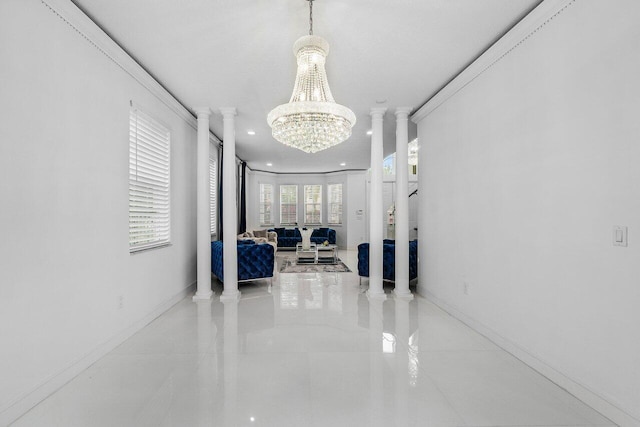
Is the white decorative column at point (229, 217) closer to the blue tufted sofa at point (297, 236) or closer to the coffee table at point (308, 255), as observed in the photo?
the coffee table at point (308, 255)

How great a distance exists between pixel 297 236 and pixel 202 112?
6389 mm

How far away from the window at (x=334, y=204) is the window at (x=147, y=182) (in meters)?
7.09

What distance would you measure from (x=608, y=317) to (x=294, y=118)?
2419mm

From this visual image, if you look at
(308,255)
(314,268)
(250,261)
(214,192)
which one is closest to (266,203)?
(308,255)

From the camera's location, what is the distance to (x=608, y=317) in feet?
5.69

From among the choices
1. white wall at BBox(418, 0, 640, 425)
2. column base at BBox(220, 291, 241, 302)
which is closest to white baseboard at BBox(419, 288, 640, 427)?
white wall at BBox(418, 0, 640, 425)

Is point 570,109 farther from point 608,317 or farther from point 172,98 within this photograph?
point 172,98

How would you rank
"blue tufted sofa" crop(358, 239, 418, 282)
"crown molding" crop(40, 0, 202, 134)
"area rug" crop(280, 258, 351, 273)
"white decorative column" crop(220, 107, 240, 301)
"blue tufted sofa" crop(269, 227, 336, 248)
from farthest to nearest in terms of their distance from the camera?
"blue tufted sofa" crop(269, 227, 336, 248), "area rug" crop(280, 258, 351, 273), "blue tufted sofa" crop(358, 239, 418, 282), "white decorative column" crop(220, 107, 240, 301), "crown molding" crop(40, 0, 202, 134)

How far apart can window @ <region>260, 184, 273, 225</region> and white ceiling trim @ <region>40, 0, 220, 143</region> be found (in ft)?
21.6

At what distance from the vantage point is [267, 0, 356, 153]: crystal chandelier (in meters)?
2.22

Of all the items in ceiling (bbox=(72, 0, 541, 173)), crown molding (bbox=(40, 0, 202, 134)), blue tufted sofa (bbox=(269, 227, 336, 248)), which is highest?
ceiling (bbox=(72, 0, 541, 173))

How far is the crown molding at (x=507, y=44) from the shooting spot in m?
2.10

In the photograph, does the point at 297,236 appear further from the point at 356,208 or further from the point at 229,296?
the point at 229,296

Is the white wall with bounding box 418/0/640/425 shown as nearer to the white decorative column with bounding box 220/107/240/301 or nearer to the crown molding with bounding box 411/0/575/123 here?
the crown molding with bounding box 411/0/575/123
